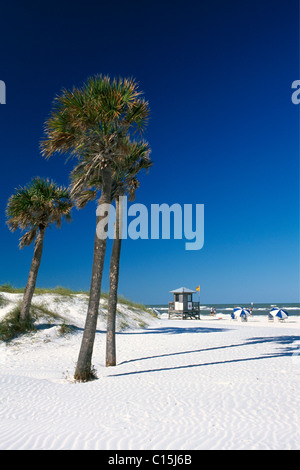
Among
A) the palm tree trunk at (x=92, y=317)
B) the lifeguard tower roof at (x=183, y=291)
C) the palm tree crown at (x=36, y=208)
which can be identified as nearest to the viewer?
the palm tree trunk at (x=92, y=317)

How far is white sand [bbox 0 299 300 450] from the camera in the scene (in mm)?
4992

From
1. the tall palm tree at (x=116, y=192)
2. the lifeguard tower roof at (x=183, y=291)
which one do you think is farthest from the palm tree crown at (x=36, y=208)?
the lifeguard tower roof at (x=183, y=291)

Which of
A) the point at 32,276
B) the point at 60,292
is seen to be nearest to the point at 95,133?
Result: the point at 32,276

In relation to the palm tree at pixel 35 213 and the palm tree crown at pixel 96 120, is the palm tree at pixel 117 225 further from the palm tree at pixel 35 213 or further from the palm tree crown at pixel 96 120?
the palm tree at pixel 35 213

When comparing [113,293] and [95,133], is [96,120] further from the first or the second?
[113,293]

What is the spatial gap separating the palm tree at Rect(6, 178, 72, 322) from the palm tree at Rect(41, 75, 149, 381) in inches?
273

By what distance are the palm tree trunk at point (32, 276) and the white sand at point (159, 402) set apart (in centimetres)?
371

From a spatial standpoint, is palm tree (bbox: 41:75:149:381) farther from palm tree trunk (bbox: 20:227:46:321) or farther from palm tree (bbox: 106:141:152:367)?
palm tree trunk (bbox: 20:227:46:321)

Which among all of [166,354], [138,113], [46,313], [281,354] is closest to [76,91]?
[138,113]

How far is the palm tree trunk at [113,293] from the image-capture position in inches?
467

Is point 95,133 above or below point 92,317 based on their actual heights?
above

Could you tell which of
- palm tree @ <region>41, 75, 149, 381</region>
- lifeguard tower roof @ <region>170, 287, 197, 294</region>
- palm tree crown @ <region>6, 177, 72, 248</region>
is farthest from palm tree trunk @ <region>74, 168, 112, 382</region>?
lifeguard tower roof @ <region>170, 287, 197, 294</region>

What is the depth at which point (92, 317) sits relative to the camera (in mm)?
10016

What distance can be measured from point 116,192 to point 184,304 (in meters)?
31.6
